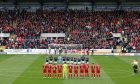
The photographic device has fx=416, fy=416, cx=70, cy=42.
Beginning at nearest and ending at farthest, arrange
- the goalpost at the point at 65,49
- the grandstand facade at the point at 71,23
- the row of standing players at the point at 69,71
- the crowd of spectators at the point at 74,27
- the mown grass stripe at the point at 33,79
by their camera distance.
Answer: the mown grass stripe at the point at 33,79 → the row of standing players at the point at 69,71 → the goalpost at the point at 65,49 → the crowd of spectators at the point at 74,27 → the grandstand facade at the point at 71,23

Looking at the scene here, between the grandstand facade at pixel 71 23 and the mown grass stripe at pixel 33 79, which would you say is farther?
the grandstand facade at pixel 71 23

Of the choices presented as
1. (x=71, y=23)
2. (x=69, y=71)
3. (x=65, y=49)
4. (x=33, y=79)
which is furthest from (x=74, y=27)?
(x=33, y=79)

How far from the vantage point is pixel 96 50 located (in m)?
65.9

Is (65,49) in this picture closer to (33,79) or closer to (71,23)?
(71,23)

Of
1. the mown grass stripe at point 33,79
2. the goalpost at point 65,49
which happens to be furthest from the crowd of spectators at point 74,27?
the mown grass stripe at point 33,79

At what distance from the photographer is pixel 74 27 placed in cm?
7406

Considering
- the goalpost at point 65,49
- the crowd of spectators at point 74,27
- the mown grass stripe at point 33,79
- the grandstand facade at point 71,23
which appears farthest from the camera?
the grandstand facade at point 71,23

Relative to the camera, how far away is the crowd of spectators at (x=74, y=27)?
223 ft

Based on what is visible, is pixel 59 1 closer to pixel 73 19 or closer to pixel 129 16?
pixel 73 19

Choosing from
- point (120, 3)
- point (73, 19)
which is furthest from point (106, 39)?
point (120, 3)

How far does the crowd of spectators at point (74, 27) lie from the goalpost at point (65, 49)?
1418 mm

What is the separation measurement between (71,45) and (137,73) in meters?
29.9

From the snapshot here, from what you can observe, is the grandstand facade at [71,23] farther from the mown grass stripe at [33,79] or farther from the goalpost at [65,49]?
the mown grass stripe at [33,79]

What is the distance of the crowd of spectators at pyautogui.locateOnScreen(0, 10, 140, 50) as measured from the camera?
223 feet
